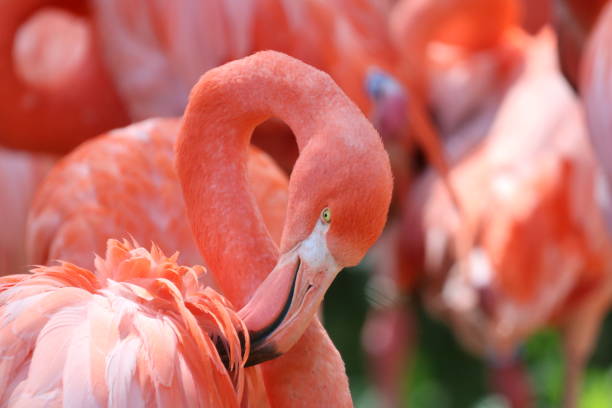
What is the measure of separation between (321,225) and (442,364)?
10.1 feet

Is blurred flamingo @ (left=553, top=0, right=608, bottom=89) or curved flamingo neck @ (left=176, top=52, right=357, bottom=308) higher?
curved flamingo neck @ (left=176, top=52, right=357, bottom=308)

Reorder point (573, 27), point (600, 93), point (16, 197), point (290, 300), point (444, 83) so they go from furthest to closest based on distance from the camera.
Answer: point (444, 83), point (573, 27), point (16, 197), point (600, 93), point (290, 300)

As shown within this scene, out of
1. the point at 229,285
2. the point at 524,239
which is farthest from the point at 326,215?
the point at 524,239

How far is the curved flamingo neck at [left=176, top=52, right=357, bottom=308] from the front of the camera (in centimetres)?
185

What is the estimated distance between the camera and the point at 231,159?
6.36 feet

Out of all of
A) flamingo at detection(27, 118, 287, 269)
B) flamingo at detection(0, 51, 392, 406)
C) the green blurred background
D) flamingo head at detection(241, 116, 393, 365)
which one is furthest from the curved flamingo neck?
the green blurred background

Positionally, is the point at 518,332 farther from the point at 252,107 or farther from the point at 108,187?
the point at 252,107

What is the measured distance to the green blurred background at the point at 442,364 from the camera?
439 cm

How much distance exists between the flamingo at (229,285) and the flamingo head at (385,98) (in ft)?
4.38

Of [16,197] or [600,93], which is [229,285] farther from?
[16,197]

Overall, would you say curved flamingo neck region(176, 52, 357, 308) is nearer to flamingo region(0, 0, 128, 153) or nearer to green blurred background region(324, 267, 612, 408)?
flamingo region(0, 0, 128, 153)

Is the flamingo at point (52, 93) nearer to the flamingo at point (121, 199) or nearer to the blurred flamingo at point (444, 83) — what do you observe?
the flamingo at point (121, 199)

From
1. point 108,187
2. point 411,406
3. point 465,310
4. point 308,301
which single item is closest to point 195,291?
point 308,301

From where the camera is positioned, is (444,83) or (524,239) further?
(444,83)
